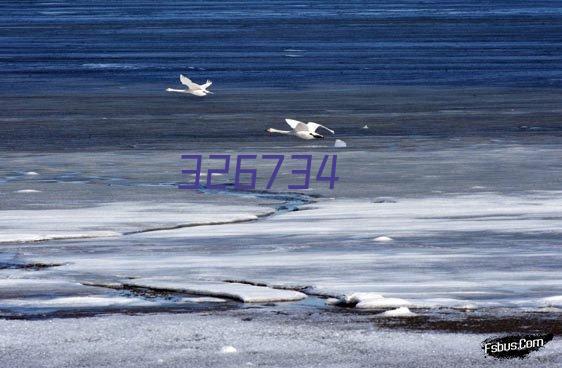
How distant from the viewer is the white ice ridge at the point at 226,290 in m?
8.52

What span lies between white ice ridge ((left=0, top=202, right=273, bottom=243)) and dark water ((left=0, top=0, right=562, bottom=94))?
1502cm

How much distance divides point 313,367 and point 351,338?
2.00 ft

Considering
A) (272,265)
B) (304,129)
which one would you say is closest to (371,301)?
(272,265)

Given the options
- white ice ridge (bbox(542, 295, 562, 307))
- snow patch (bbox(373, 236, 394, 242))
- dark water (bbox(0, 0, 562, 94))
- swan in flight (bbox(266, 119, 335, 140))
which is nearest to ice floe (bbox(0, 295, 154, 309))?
white ice ridge (bbox(542, 295, 562, 307))

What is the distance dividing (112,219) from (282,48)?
2977cm

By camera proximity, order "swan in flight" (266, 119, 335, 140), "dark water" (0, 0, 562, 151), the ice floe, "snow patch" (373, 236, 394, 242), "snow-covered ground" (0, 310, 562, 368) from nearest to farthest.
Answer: "snow-covered ground" (0, 310, 562, 368)
the ice floe
"snow patch" (373, 236, 394, 242)
"swan in flight" (266, 119, 335, 140)
"dark water" (0, 0, 562, 151)

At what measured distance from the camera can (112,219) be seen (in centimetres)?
1210

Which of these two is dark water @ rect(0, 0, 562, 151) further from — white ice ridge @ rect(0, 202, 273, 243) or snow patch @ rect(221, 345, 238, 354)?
snow patch @ rect(221, 345, 238, 354)

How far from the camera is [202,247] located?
1063cm

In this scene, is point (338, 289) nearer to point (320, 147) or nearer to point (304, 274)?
point (304, 274)

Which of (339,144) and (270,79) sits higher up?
(270,79)

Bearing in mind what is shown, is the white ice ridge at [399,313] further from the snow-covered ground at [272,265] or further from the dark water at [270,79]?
the dark water at [270,79]

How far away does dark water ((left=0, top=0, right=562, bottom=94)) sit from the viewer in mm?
30484

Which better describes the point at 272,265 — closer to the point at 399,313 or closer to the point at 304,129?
the point at 399,313
